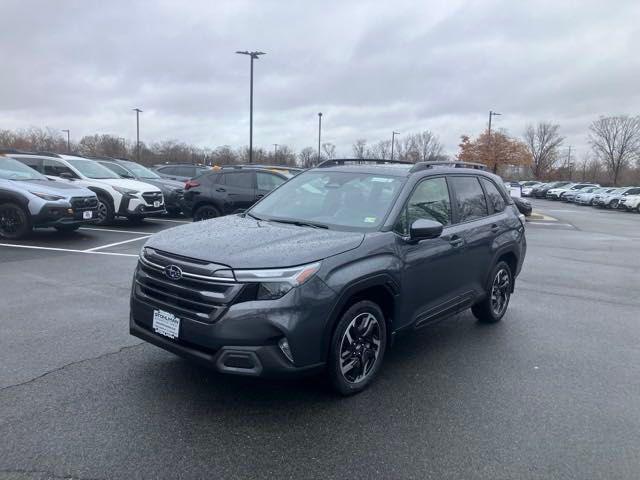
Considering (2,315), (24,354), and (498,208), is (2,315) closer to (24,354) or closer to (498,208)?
(24,354)

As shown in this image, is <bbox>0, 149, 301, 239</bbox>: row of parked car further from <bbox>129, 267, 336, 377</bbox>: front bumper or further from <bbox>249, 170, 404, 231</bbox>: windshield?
<bbox>129, 267, 336, 377</bbox>: front bumper

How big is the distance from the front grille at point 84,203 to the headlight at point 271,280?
27.8ft

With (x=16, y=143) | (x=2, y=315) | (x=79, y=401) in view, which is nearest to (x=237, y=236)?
(x=79, y=401)

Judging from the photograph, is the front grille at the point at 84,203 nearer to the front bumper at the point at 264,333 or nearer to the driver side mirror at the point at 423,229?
the front bumper at the point at 264,333

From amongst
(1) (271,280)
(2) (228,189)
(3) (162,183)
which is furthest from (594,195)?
(1) (271,280)

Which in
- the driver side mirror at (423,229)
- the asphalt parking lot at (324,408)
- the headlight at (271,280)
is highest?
the driver side mirror at (423,229)

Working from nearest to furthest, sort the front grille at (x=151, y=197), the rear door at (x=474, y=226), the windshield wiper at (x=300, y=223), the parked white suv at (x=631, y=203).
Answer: the windshield wiper at (x=300, y=223)
the rear door at (x=474, y=226)
the front grille at (x=151, y=197)
the parked white suv at (x=631, y=203)

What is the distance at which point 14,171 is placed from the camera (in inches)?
432

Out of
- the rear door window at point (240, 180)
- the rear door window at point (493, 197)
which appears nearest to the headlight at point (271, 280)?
the rear door window at point (493, 197)

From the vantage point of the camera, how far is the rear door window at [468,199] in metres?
5.21

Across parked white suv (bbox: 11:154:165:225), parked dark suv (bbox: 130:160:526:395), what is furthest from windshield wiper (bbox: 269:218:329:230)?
parked white suv (bbox: 11:154:165:225)

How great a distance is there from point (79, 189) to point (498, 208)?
8.85 meters

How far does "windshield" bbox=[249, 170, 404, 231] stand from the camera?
439 centimetres

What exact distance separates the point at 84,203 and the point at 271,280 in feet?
28.9
